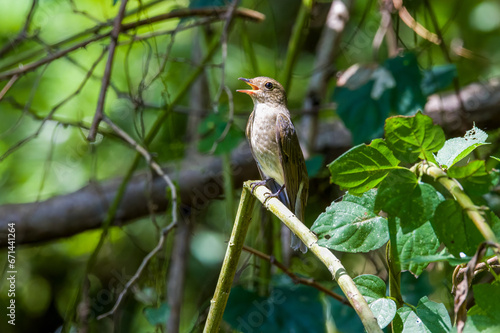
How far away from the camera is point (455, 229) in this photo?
103cm

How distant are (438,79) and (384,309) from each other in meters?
2.52

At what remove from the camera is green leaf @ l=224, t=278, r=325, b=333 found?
266cm

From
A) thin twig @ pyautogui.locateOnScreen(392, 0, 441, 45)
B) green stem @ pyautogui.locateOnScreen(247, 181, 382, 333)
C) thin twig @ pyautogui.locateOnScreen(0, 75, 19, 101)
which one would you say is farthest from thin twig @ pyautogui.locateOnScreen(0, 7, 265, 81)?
green stem @ pyautogui.locateOnScreen(247, 181, 382, 333)

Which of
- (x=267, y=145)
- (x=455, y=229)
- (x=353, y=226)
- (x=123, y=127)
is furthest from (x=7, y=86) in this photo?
(x=455, y=229)

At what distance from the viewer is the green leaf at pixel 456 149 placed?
3.61 feet

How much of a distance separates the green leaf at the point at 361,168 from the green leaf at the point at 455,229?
137mm

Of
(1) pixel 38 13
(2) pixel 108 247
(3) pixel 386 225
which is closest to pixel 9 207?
(2) pixel 108 247

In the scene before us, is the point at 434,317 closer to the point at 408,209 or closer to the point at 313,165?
the point at 408,209

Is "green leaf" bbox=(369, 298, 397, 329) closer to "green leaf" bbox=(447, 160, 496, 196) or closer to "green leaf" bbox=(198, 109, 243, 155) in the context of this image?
"green leaf" bbox=(447, 160, 496, 196)

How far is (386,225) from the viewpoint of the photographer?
125 centimetres

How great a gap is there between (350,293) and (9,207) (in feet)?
11.4

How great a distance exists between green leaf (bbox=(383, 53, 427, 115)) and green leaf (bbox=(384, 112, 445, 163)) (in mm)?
2208

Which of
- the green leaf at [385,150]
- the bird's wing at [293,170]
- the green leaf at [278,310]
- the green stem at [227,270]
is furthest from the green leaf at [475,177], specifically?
the bird's wing at [293,170]

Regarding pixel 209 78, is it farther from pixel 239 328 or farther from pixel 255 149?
pixel 239 328
